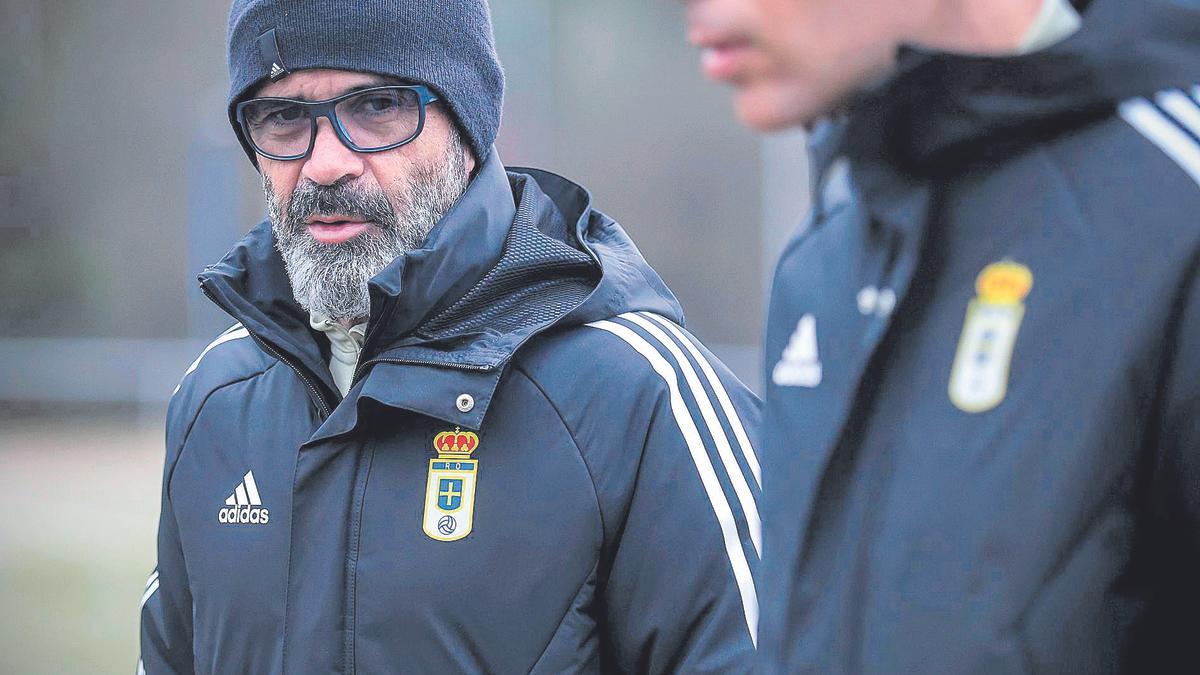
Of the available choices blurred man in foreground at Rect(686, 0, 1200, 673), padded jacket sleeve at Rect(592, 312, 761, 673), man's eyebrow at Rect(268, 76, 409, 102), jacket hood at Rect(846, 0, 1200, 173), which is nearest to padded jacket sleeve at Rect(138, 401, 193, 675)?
man's eyebrow at Rect(268, 76, 409, 102)

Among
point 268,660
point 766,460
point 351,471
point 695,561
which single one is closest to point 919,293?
point 766,460

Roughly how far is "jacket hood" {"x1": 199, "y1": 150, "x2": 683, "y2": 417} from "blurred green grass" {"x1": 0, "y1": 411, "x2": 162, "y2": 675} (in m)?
4.00

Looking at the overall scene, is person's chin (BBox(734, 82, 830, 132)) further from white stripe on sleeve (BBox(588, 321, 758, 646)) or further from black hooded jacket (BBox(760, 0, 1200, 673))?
white stripe on sleeve (BBox(588, 321, 758, 646))

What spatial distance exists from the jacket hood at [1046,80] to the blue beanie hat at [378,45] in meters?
1.46

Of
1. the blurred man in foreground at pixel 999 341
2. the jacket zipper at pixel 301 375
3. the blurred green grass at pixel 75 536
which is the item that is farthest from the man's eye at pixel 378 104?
the blurred green grass at pixel 75 536

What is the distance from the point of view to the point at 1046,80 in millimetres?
976

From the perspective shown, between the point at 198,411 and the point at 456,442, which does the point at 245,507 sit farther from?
the point at 456,442

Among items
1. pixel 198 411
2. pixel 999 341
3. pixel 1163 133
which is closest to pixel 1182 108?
pixel 1163 133

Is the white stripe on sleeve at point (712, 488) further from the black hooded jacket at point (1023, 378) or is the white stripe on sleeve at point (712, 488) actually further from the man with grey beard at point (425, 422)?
the black hooded jacket at point (1023, 378)

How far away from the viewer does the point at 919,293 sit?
1.04m

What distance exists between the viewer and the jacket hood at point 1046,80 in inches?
38.1

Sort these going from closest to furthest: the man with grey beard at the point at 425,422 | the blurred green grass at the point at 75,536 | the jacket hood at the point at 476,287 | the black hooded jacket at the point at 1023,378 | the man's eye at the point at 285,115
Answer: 1. the black hooded jacket at the point at 1023,378
2. the man with grey beard at the point at 425,422
3. the jacket hood at the point at 476,287
4. the man's eye at the point at 285,115
5. the blurred green grass at the point at 75,536

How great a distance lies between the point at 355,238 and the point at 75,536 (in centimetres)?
616

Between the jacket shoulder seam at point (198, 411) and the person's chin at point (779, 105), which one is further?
the jacket shoulder seam at point (198, 411)
